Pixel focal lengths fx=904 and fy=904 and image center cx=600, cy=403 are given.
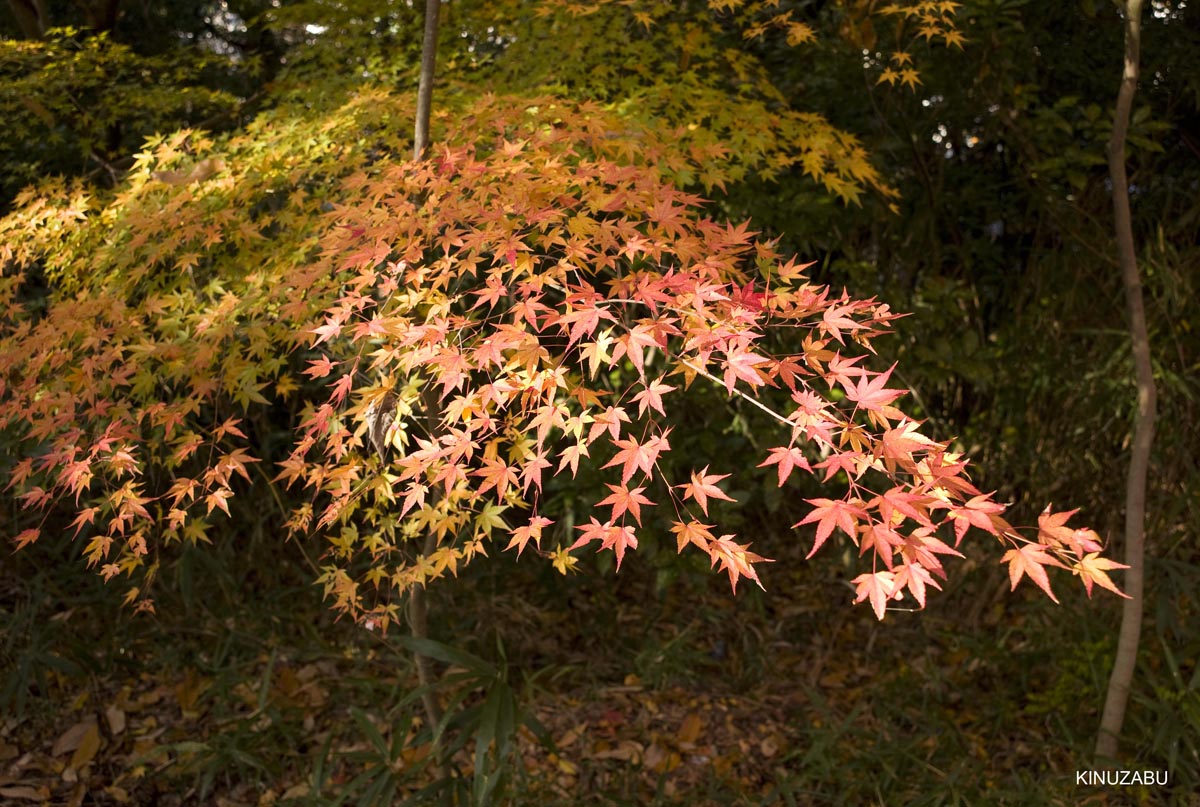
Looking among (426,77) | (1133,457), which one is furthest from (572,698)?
(426,77)

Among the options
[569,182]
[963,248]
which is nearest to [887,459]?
[569,182]

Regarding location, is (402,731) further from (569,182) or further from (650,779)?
(569,182)

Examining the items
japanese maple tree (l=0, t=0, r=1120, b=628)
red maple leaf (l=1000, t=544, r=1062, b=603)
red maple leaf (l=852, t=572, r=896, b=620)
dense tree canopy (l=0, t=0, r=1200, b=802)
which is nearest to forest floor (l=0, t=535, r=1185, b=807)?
dense tree canopy (l=0, t=0, r=1200, b=802)

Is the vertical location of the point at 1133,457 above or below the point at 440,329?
below

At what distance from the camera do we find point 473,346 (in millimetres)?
1727

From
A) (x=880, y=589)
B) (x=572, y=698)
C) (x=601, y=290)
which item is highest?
(x=880, y=589)

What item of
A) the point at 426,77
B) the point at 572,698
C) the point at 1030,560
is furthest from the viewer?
the point at 572,698

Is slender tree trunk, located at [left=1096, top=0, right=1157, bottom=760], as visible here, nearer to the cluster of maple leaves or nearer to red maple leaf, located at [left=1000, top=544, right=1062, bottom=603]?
the cluster of maple leaves

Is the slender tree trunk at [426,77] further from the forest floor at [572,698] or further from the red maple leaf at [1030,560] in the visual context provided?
the red maple leaf at [1030,560]

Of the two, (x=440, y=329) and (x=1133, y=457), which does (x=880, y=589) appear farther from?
(x=1133, y=457)

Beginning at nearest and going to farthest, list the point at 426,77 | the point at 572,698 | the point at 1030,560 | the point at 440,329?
the point at 1030,560
the point at 440,329
the point at 426,77
the point at 572,698

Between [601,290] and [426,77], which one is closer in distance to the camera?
[426,77]

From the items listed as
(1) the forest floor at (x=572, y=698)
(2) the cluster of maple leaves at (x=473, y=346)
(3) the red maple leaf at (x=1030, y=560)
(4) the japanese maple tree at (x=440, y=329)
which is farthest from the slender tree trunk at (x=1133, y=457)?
(3) the red maple leaf at (x=1030, y=560)

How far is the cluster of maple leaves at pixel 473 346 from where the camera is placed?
1439 mm
